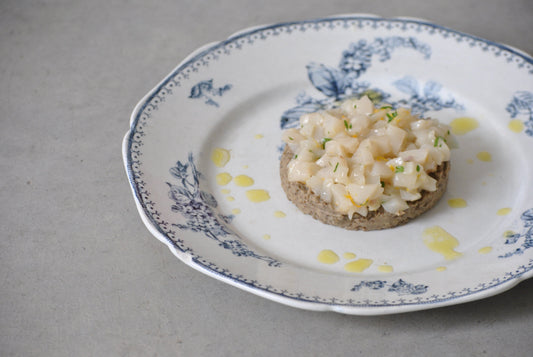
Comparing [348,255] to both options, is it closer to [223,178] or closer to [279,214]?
[279,214]

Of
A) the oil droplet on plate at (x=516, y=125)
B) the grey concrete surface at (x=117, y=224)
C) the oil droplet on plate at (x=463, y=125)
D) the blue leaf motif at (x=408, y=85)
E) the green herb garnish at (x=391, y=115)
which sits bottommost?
the grey concrete surface at (x=117, y=224)

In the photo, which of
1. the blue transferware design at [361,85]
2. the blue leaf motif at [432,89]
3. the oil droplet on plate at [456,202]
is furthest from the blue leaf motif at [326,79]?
the oil droplet on plate at [456,202]

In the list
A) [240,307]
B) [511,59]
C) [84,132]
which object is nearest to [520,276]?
[240,307]

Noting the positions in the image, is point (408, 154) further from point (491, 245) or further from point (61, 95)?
point (61, 95)

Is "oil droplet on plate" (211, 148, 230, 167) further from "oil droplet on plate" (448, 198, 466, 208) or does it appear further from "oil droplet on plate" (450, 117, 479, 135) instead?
"oil droplet on plate" (450, 117, 479, 135)

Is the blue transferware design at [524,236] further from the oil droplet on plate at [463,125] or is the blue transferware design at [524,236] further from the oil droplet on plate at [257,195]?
the oil droplet on plate at [257,195]

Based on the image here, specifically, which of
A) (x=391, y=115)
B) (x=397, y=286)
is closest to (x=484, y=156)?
(x=391, y=115)

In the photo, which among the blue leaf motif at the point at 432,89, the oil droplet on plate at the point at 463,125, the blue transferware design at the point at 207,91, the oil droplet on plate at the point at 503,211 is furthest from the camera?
the blue leaf motif at the point at 432,89
